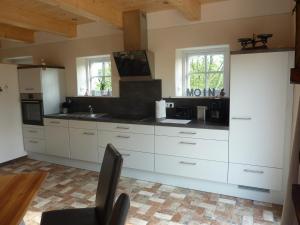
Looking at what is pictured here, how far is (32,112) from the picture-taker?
13.3 ft

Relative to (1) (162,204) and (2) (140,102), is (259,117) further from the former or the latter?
(2) (140,102)

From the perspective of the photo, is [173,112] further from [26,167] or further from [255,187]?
[26,167]

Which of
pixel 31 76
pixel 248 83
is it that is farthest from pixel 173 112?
pixel 31 76

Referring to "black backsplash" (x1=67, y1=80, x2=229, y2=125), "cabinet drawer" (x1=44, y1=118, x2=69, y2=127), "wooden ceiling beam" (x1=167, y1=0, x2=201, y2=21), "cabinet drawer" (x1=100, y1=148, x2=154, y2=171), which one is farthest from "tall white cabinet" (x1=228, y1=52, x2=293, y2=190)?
"cabinet drawer" (x1=44, y1=118, x2=69, y2=127)

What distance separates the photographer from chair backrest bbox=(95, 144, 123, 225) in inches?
47.4

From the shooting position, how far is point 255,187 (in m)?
2.61

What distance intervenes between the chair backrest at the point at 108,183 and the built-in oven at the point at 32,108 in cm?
292

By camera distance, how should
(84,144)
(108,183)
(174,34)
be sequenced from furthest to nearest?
1. (84,144)
2. (174,34)
3. (108,183)

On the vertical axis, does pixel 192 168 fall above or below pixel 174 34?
below

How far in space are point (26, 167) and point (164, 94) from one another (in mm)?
2525

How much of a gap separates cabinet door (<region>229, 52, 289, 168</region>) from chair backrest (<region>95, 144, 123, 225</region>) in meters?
1.67

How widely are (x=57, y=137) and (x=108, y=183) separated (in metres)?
2.83

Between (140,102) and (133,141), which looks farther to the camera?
(140,102)

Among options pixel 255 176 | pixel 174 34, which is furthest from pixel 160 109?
pixel 255 176
